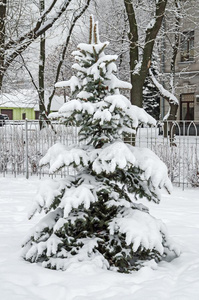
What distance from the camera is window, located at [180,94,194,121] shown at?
2523 centimetres

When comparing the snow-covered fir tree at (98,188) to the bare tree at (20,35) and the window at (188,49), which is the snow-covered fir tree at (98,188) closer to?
the bare tree at (20,35)

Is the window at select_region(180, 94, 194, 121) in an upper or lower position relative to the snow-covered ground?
upper

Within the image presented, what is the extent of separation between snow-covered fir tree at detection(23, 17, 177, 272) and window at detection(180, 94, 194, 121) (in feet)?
72.0

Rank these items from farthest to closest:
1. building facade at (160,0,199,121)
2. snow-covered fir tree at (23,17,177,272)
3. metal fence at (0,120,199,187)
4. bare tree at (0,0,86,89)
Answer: building facade at (160,0,199,121) < bare tree at (0,0,86,89) < metal fence at (0,120,199,187) < snow-covered fir tree at (23,17,177,272)

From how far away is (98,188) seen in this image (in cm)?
391

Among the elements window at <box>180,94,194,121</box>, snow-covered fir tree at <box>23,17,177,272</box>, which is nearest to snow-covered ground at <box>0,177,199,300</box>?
snow-covered fir tree at <box>23,17,177,272</box>

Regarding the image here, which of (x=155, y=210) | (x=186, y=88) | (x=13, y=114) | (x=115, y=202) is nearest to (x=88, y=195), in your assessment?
(x=115, y=202)

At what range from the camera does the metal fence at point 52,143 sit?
9578mm

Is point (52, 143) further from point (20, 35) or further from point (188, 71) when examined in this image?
point (188, 71)

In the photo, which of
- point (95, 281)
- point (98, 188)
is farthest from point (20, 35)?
point (95, 281)

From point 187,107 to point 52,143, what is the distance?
1653cm

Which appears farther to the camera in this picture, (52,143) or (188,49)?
(188,49)

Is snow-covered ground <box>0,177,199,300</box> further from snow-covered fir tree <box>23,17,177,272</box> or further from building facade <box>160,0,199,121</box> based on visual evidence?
building facade <box>160,0,199,121</box>

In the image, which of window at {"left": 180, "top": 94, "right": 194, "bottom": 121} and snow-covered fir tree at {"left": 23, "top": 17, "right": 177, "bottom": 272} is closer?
snow-covered fir tree at {"left": 23, "top": 17, "right": 177, "bottom": 272}
